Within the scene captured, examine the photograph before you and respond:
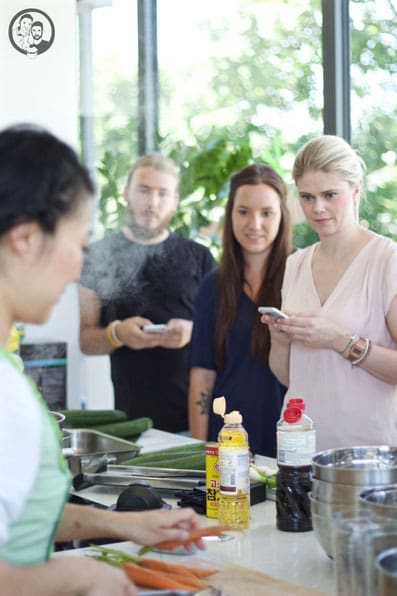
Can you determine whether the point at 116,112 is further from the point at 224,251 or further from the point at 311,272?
the point at 311,272

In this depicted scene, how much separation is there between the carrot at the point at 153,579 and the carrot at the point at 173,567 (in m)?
0.03

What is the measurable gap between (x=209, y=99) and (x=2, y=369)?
3.70 m

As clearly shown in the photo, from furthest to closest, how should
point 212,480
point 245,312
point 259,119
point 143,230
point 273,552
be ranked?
point 259,119
point 143,230
point 245,312
point 212,480
point 273,552

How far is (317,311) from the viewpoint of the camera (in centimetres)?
275

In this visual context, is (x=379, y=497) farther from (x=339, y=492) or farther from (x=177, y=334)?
(x=177, y=334)

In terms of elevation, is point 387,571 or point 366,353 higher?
point 366,353

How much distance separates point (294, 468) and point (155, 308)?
76.0 inches

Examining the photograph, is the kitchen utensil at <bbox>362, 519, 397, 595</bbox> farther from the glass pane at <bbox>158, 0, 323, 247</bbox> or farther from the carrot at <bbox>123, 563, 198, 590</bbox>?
the glass pane at <bbox>158, 0, 323, 247</bbox>

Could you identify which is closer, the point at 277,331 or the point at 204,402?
the point at 277,331

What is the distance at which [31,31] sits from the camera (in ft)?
12.4

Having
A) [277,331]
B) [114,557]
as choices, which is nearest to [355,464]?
[114,557]

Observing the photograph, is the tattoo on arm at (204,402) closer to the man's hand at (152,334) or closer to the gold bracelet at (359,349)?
the man's hand at (152,334)

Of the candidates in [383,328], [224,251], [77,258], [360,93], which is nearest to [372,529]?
[77,258]

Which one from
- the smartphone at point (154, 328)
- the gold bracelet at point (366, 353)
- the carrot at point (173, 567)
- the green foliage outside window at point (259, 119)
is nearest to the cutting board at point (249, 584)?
the carrot at point (173, 567)
